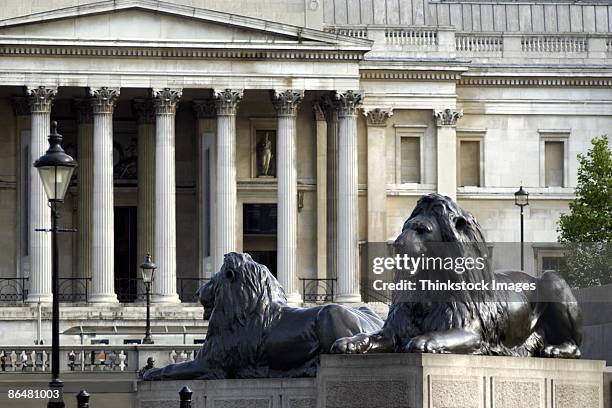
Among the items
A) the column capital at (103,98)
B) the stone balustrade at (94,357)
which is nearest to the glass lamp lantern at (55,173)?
the stone balustrade at (94,357)

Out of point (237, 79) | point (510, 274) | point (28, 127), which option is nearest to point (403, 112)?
point (237, 79)

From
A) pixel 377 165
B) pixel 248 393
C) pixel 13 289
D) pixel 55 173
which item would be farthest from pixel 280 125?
pixel 248 393

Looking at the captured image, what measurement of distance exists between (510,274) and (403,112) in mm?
65268

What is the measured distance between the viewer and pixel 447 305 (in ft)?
92.5

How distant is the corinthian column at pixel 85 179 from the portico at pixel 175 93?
0.93ft

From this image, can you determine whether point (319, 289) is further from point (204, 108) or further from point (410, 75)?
point (410, 75)

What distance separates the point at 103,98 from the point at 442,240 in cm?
6086

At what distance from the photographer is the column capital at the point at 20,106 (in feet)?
298

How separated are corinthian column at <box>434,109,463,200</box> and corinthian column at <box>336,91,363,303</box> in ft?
19.6

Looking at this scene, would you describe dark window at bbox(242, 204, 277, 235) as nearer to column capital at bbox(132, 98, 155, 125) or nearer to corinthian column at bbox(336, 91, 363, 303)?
corinthian column at bbox(336, 91, 363, 303)

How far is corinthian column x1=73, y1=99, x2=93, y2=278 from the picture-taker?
91.4 m

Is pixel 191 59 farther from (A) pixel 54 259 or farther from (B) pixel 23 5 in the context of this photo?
(A) pixel 54 259

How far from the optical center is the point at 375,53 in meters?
93.7

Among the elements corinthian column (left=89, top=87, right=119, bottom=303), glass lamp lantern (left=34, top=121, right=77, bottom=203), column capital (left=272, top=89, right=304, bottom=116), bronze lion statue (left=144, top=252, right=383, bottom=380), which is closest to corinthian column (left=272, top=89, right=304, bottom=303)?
column capital (left=272, top=89, right=304, bottom=116)
